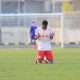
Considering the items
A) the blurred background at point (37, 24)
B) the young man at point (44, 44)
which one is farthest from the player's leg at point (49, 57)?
the blurred background at point (37, 24)

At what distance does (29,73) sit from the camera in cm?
1600

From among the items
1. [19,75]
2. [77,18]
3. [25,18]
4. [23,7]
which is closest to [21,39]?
[25,18]

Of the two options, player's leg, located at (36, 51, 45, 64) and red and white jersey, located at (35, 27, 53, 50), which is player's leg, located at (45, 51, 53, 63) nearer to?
player's leg, located at (36, 51, 45, 64)

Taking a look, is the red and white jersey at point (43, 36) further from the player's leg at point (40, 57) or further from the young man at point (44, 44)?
the player's leg at point (40, 57)

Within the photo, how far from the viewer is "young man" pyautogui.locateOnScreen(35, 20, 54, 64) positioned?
68.4 feet

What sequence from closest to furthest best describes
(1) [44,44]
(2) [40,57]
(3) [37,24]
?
(2) [40,57] → (1) [44,44] → (3) [37,24]

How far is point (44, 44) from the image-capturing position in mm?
21047

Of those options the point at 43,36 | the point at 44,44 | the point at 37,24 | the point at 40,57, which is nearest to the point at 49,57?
the point at 40,57

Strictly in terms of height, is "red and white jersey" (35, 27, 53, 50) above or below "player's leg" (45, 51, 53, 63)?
above

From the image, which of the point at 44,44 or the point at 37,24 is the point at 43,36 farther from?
the point at 37,24

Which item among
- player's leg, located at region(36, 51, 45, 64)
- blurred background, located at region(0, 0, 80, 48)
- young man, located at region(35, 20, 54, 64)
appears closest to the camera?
player's leg, located at region(36, 51, 45, 64)

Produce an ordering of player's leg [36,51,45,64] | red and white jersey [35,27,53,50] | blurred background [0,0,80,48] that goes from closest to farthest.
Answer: player's leg [36,51,45,64] < red and white jersey [35,27,53,50] < blurred background [0,0,80,48]

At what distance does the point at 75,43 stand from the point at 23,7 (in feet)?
74.8

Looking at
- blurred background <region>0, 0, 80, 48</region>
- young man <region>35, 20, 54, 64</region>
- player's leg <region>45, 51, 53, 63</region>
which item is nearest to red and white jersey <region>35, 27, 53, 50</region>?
young man <region>35, 20, 54, 64</region>
